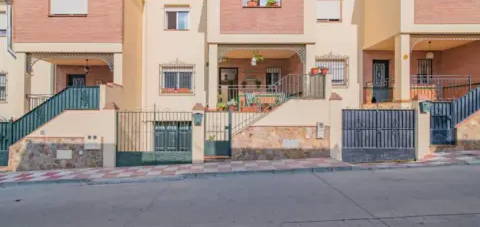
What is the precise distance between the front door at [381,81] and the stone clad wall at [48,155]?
41.7 ft

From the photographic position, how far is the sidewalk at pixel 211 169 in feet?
34.5

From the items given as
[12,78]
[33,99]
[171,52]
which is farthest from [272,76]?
[12,78]

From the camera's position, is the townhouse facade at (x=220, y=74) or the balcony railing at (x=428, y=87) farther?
the balcony railing at (x=428, y=87)

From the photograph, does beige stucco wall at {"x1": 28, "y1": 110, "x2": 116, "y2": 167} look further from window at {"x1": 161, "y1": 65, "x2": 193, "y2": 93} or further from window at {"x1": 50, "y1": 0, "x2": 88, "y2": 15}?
window at {"x1": 161, "y1": 65, "x2": 193, "y2": 93}

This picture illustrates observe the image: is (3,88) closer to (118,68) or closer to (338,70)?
(118,68)

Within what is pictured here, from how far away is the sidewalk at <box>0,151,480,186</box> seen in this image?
34.5 feet

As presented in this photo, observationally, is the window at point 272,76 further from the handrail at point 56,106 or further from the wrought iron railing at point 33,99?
the wrought iron railing at point 33,99

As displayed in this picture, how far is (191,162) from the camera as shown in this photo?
12.7 metres

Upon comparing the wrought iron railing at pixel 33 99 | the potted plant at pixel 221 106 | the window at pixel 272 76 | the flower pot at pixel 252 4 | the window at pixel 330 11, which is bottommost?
the potted plant at pixel 221 106

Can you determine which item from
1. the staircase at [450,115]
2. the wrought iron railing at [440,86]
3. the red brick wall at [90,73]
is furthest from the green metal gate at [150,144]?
the wrought iron railing at [440,86]

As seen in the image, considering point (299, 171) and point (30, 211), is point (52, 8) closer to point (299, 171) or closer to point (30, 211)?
point (30, 211)

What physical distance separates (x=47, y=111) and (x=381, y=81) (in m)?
14.9

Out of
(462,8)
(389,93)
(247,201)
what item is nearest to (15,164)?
(247,201)

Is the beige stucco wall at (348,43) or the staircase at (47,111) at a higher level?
the beige stucco wall at (348,43)
